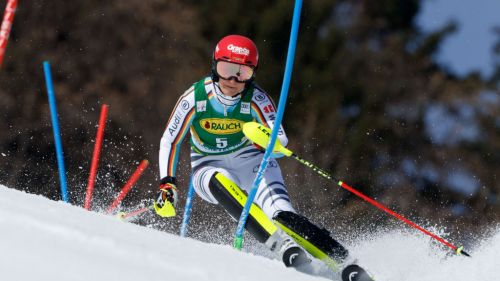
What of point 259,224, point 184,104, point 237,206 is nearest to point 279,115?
point 259,224

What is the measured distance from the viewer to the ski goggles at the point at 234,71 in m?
5.71

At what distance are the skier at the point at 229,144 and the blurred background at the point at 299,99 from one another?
36.6ft

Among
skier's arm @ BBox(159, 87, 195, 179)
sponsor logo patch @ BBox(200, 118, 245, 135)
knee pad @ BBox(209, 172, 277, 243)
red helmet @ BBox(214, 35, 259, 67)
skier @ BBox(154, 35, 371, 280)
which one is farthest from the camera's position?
sponsor logo patch @ BBox(200, 118, 245, 135)

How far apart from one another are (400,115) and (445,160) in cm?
179

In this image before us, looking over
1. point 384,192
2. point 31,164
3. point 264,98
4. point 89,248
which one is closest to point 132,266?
point 89,248

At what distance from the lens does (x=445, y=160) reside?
822 inches

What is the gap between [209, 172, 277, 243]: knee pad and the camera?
5133 millimetres

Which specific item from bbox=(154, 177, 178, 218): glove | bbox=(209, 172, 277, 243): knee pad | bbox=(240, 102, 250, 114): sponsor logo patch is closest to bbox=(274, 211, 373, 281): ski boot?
bbox=(209, 172, 277, 243): knee pad

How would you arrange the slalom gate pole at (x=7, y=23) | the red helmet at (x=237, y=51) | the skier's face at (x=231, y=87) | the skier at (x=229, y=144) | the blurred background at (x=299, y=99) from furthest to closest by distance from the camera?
the blurred background at (x=299, y=99) < the skier's face at (x=231, y=87) < the red helmet at (x=237, y=51) < the skier at (x=229, y=144) < the slalom gate pole at (x=7, y=23)

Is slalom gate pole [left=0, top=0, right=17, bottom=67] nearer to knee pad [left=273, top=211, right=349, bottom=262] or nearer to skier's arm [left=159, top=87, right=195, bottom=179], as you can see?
skier's arm [left=159, top=87, right=195, bottom=179]

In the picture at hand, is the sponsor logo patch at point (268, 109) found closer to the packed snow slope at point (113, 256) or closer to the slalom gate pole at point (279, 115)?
the slalom gate pole at point (279, 115)

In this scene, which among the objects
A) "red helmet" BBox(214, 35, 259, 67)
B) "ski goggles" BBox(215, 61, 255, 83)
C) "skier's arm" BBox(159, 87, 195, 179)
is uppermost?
"red helmet" BBox(214, 35, 259, 67)

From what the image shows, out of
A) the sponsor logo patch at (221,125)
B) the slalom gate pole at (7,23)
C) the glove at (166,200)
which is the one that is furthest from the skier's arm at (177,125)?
the slalom gate pole at (7,23)

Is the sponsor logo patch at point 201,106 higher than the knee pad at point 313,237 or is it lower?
higher
